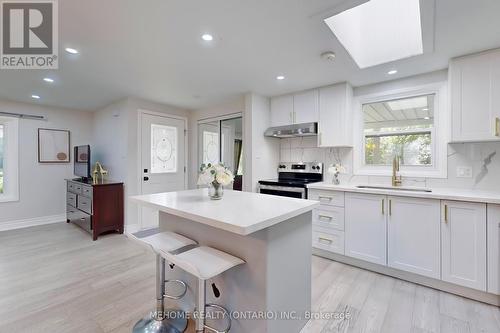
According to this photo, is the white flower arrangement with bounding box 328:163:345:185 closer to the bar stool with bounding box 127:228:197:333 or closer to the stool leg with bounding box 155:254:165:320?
the bar stool with bounding box 127:228:197:333

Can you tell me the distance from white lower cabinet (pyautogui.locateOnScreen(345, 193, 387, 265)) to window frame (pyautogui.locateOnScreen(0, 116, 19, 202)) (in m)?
5.81

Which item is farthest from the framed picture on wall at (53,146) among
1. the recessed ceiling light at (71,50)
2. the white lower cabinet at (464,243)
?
the white lower cabinet at (464,243)

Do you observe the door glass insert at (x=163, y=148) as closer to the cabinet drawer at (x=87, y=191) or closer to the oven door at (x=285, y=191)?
the cabinet drawer at (x=87, y=191)

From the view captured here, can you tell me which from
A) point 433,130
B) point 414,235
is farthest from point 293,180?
point 433,130

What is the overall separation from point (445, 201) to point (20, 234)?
240 inches

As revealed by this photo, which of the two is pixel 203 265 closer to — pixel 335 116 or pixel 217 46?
pixel 217 46

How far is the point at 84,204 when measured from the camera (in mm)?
3879

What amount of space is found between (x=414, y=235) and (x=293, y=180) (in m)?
1.73

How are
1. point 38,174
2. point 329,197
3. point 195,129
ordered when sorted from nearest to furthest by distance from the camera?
point 329,197 → point 38,174 → point 195,129

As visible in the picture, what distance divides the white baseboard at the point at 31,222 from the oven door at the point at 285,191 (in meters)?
4.41

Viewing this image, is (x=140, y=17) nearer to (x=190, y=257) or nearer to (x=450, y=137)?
(x=190, y=257)

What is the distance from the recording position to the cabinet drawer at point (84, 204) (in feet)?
12.2

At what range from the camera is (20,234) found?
3816mm

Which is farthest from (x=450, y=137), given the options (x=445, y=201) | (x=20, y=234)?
(x=20, y=234)
